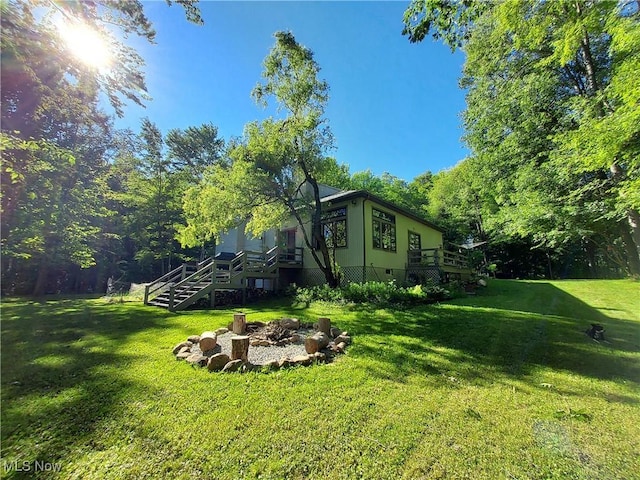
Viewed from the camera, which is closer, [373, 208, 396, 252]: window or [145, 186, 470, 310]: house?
[145, 186, 470, 310]: house

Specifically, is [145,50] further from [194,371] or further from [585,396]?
[585,396]

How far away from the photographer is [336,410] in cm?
280

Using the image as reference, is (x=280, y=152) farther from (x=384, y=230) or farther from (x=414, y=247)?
(x=414, y=247)

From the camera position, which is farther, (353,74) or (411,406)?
(353,74)

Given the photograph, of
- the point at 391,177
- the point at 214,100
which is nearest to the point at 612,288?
the point at 214,100

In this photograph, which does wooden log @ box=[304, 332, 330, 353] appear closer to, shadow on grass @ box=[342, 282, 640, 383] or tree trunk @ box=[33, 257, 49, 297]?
shadow on grass @ box=[342, 282, 640, 383]

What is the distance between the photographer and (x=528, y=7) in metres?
5.08

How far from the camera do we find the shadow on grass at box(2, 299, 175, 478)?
228cm

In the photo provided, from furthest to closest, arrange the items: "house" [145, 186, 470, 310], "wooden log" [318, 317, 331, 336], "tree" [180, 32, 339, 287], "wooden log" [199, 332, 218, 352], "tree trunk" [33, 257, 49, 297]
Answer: "house" [145, 186, 470, 310] → "tree" [180, 32, 339, 287] → "tree trunk" [33, 257, 49, 297] → "wooden log" [318, 317, 331, 336] → "wooden log" [199, 332, 218, 352]

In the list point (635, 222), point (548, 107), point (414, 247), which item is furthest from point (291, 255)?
point (635, 222)

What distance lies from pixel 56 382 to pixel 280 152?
8092 millimetres

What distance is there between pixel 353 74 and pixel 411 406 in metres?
10.7

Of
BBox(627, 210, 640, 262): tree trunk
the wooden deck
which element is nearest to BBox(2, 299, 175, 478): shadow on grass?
the wooden deck

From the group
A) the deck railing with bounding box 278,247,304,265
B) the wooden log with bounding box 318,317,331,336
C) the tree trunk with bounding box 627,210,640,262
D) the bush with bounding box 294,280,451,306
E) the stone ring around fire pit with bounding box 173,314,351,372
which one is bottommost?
the stone ring around fire pit with bounding box 173,314,351,372
